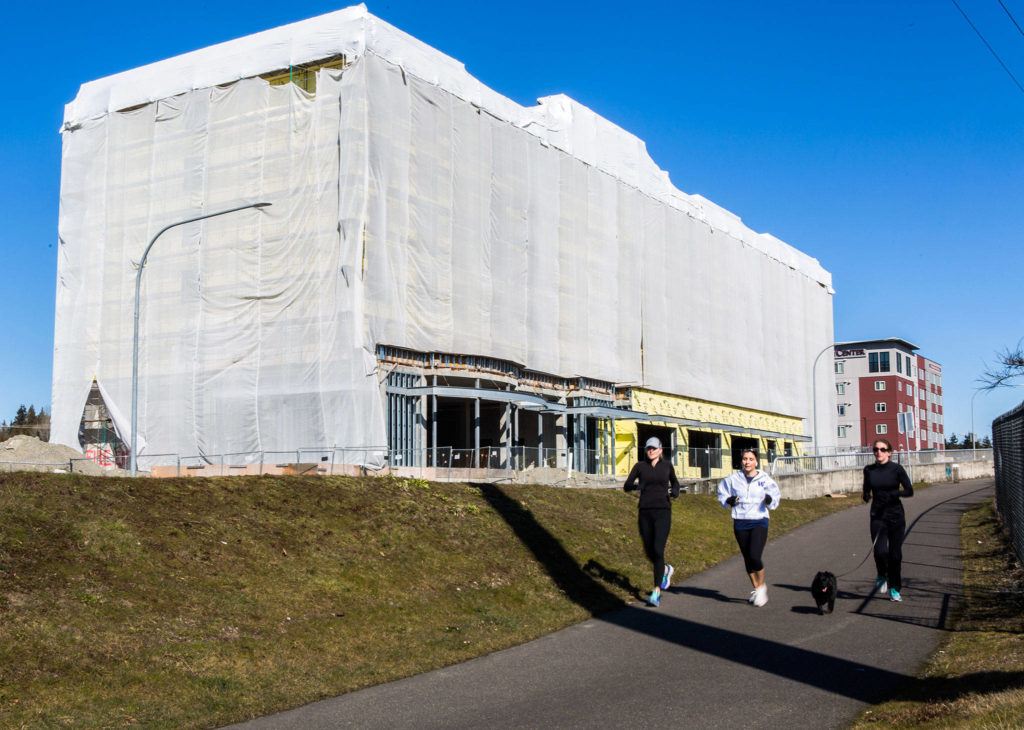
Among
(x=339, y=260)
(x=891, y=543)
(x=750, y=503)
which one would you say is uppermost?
(x=339, y=260)

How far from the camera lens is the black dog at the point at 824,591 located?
40.7ft

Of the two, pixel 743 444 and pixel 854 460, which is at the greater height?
pixel 743 444

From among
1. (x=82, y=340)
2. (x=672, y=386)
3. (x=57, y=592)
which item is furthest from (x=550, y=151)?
(x=57, y=592)

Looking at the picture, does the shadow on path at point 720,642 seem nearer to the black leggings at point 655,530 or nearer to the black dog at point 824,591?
the black leggings at point 655,530

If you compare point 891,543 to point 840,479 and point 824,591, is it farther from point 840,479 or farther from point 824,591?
point 840,479

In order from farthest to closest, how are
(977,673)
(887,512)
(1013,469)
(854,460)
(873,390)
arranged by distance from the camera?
(873,390)
(854,460)
(1013,469)
(887,512)
(977,673)

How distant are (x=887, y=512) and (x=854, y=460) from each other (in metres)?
45.3

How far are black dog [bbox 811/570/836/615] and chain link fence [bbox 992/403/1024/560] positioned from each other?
3905mm

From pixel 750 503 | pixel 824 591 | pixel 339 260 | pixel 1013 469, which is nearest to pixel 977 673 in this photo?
pixel 824 591

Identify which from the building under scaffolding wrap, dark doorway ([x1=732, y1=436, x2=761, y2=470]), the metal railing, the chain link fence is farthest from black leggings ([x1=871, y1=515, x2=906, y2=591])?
dark doorway ([x1=732, y1=436, x2=761, y2=470])

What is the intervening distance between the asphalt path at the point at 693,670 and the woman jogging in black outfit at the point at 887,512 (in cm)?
41

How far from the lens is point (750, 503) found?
13.0 metres

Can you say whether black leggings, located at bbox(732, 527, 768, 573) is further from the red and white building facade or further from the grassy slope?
the red and white building facade

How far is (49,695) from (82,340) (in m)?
36.8
